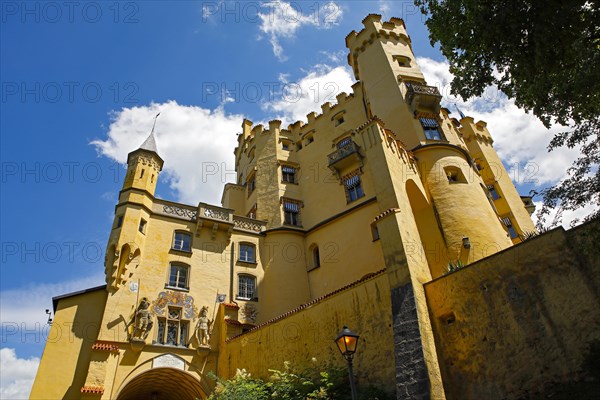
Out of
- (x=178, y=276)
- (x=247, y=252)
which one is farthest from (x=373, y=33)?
(x=178, y=276)

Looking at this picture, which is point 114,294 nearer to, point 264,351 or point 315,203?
point 264,351

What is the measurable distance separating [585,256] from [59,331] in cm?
2088

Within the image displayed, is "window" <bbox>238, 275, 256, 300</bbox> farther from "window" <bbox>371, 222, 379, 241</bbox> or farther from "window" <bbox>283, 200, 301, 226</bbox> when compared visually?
"window" <bbox>371, 222, 379, 241</bbox>

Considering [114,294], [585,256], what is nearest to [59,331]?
[114,294]

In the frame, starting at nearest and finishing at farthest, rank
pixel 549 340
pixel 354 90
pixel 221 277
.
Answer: pixel 549 340 → pixel 221 277 → pixel 354 90

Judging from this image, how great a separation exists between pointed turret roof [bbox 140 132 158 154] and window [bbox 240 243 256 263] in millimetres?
8357

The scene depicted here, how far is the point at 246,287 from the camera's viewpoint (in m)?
23.7

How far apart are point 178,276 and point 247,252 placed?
477 cm

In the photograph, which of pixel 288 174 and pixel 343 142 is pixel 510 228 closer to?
pixel 343 142

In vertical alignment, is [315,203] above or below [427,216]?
above

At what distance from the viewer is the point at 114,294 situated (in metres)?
19.6

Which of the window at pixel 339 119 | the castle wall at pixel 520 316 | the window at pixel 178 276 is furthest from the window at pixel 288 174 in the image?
the castle wall at pixel 520 316

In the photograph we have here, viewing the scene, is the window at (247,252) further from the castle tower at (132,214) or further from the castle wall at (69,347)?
the castle wall at (69,347)

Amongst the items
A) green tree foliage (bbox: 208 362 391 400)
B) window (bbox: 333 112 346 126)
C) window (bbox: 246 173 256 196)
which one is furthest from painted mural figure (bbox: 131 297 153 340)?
window (bbox: 333 112 346 126)
